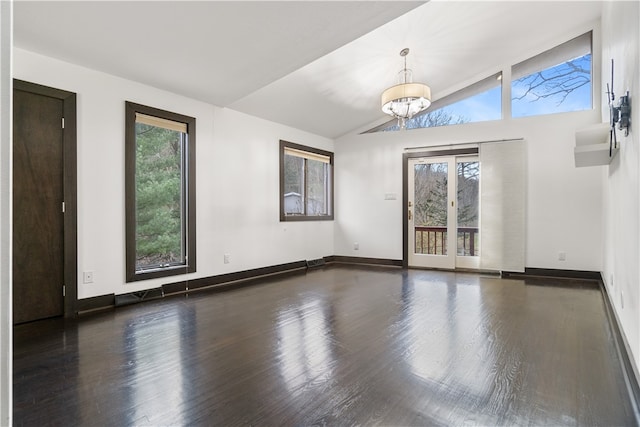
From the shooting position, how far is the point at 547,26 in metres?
4.82

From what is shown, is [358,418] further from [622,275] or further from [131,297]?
[131,297]

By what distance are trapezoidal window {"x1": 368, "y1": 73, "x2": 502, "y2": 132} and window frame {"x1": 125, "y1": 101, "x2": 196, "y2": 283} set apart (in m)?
3.90

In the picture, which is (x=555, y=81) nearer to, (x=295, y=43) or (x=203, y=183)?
(x=295, y=43)

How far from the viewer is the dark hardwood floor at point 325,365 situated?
5.47ft

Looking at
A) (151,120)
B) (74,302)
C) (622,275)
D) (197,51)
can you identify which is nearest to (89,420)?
(74,302)

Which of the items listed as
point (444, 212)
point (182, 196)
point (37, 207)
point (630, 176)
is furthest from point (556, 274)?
point (37, 207)

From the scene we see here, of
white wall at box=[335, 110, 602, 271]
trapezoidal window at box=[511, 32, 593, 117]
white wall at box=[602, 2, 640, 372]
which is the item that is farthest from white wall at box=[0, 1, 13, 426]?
trapezoidal window at box=[511, 32, 593, 117]

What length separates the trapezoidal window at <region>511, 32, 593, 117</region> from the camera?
16.6 ft

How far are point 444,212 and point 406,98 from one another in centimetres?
244

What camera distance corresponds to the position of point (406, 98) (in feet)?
14.2

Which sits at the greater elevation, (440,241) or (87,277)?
(440,241)

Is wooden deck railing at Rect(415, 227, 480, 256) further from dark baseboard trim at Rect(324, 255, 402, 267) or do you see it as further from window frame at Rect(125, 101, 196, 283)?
window frame at Rect(125, 101, 196, 283)

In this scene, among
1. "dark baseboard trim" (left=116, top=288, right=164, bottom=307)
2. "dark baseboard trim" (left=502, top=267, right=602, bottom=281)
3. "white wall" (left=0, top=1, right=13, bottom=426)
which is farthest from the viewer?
"dark baseboard trim" (left=502, top=267, right=602, bottom=281)

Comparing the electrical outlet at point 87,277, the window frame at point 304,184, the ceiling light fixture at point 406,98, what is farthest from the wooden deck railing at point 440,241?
the electrical outlet at point 87,277
